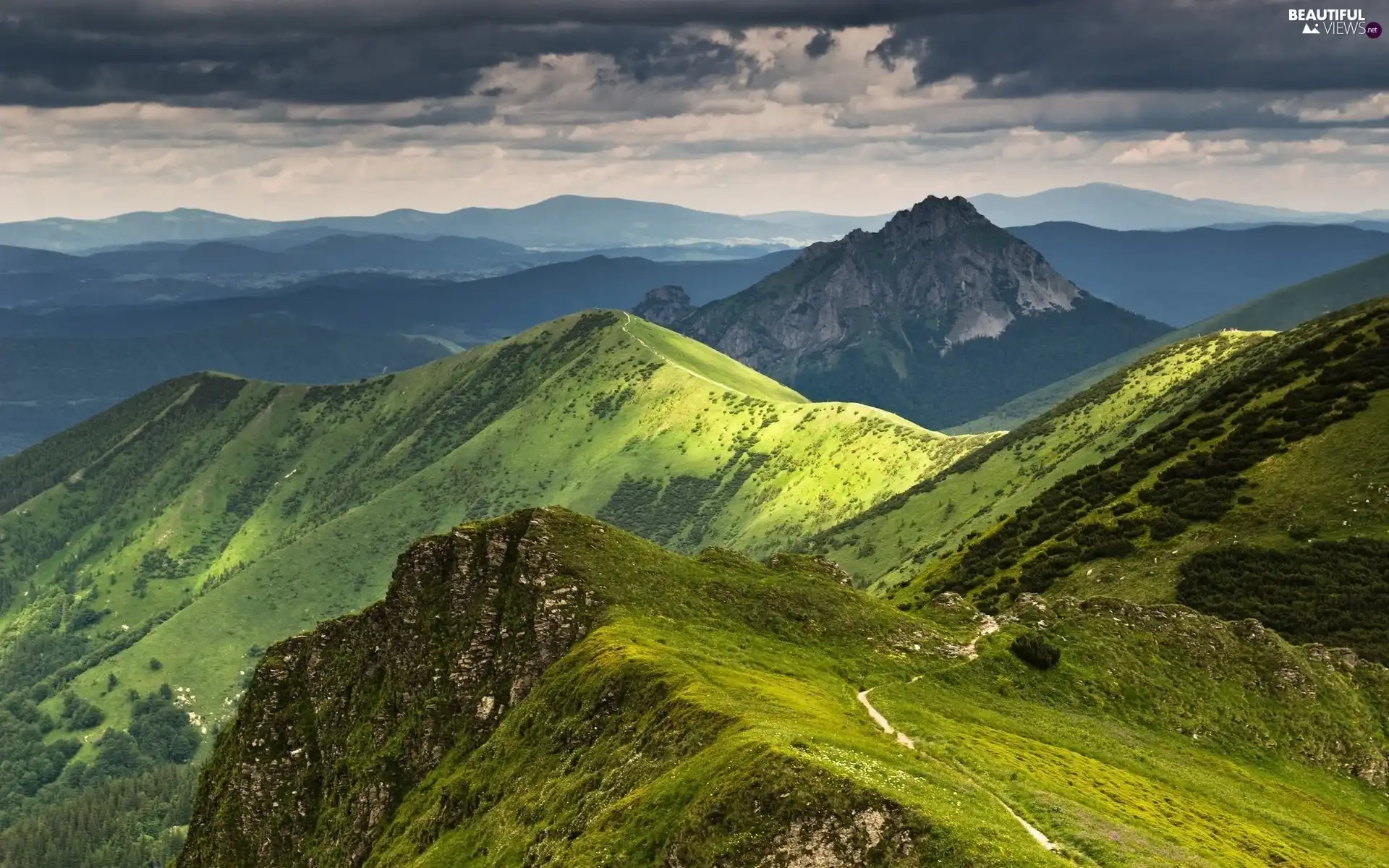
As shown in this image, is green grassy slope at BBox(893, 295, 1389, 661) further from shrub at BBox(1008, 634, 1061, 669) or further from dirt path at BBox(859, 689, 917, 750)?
dirt path at BBox(859, 689, 917, 750)

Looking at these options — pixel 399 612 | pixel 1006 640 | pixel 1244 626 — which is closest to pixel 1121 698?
pixel 1006 640

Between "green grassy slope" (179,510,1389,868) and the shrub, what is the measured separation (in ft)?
2.58

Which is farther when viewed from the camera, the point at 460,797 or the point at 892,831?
the point at 460,797

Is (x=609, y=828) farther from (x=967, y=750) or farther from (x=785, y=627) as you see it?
(x=785, y=627)

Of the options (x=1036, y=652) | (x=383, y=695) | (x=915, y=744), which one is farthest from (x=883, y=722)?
(x=383, y=695)

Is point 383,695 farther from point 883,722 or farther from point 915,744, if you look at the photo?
point 915,744

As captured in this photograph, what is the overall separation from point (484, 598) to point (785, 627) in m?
25.0

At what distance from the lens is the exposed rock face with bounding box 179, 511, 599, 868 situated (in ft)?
280

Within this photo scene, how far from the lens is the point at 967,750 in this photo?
2393 inches

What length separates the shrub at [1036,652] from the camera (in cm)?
8294

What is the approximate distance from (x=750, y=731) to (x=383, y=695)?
159ft

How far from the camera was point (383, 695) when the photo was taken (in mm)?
91750

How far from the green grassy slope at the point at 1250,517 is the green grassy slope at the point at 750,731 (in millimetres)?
18231

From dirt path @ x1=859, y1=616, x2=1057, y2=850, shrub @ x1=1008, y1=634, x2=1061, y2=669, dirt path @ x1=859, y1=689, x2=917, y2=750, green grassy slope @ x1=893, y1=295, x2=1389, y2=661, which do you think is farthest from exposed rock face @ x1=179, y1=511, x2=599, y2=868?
green grassy slope @ x1=893, y1=295, x2=1389, y2=661
